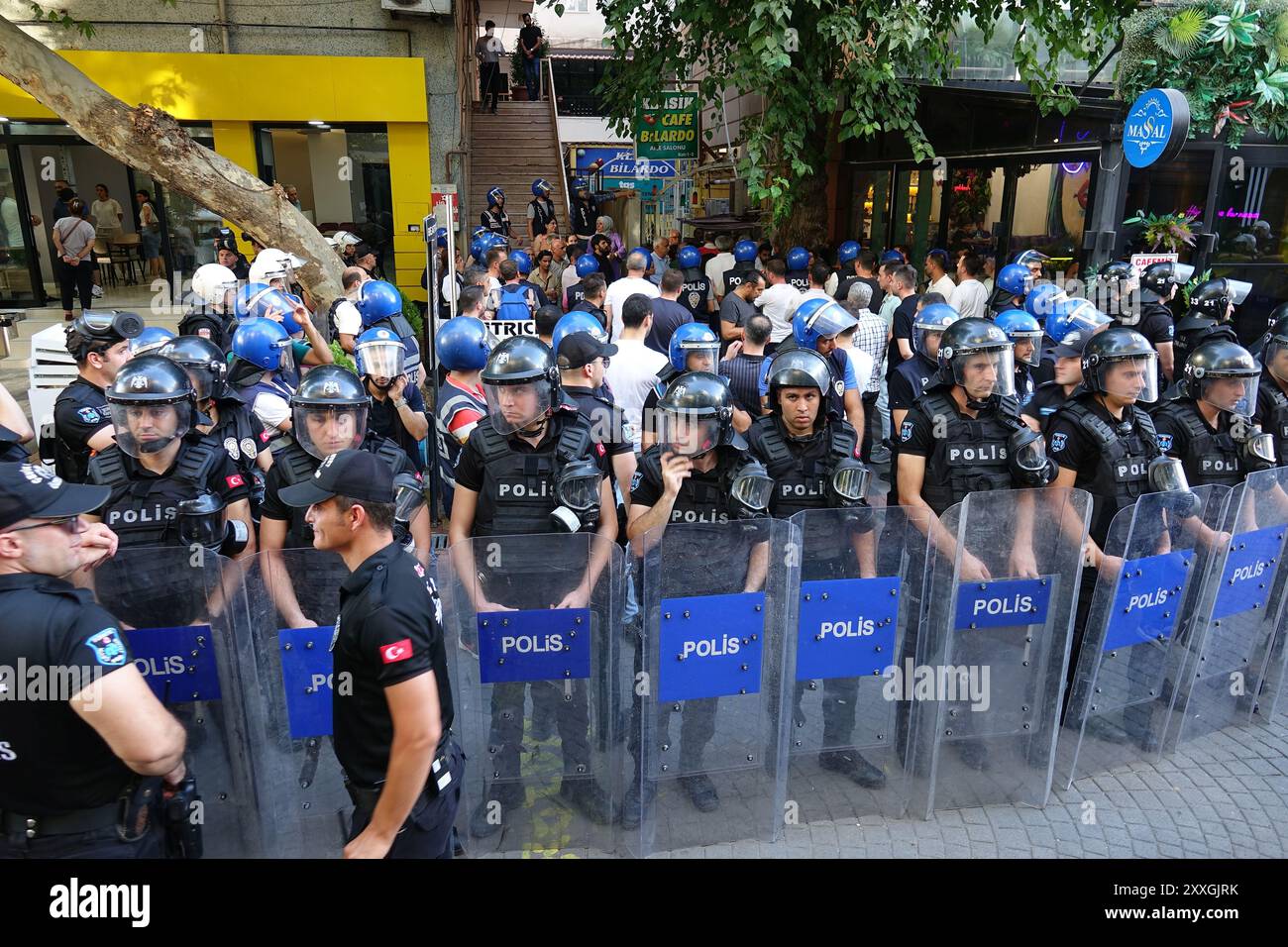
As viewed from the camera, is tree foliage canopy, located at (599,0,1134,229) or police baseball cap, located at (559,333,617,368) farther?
tree foliage canopy, located at (599,0,1134,229)

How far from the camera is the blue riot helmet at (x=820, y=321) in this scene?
6191 mm

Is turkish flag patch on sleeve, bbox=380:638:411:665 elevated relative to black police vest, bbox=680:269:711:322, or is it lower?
lower

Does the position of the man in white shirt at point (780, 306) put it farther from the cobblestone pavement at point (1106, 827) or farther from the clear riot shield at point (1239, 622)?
the cobblestone pavement at point (1106, 827)

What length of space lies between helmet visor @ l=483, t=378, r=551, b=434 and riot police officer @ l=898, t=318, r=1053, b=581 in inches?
74.9

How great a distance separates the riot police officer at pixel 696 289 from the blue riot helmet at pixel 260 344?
7238 mm

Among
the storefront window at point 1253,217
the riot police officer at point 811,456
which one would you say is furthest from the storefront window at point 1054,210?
the riot police officer at point 811,456

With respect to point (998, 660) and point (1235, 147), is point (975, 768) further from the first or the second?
point (1235, 147)

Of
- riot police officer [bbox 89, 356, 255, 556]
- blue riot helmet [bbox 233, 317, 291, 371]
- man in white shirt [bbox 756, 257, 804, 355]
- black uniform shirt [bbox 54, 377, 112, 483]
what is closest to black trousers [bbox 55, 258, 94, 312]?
blue riot helmet [bbox 233, 317, 291, 371]

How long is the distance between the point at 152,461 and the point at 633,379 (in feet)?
10.9

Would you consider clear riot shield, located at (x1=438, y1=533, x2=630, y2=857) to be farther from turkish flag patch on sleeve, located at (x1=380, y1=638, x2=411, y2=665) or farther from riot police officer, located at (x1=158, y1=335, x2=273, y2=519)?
riot police officer, located at (x1=158, y1=335, x2=273, y2=519)

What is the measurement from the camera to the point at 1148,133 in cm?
911

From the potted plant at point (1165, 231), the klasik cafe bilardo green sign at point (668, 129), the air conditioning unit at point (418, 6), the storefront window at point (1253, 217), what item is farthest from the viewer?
the air conditioning unit at point (418, 6)

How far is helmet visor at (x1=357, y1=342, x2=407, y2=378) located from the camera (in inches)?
199

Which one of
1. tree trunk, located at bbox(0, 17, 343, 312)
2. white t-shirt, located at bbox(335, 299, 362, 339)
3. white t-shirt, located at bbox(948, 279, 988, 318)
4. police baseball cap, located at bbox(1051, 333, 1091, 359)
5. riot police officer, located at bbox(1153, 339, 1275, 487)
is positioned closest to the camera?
riot police officer, located at bbox(1153, 339, 1275, 487)
